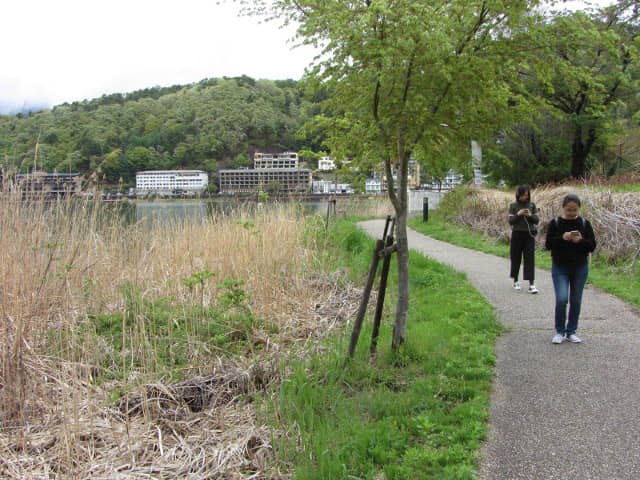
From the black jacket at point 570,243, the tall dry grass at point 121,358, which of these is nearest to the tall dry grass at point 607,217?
the black jacket at point 570,243

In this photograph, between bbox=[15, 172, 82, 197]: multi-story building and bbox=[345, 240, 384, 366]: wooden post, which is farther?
bbox=[15, 172, 82, 197]: multi-story building

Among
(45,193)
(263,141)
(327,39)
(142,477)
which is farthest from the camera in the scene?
(263,141)

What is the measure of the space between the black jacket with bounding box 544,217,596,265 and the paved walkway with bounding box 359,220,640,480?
2.99 feet

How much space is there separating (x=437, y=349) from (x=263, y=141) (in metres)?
17.5

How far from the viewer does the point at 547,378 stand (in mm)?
4145

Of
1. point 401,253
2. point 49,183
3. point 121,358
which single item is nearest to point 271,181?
point 49,183

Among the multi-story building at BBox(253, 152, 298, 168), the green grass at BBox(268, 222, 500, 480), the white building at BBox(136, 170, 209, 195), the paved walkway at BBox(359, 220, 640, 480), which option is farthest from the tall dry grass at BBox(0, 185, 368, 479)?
the white building at BBox(136, 170, 209, 195)

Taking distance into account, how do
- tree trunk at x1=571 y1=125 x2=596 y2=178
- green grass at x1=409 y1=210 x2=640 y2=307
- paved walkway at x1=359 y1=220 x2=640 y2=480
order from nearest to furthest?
paved walkway at x1=359 y1=220 x2=640 y2=480 → green grass at x1=409 y1=210 x2=640 y2=307 → tree trunk at x1=571 y1=125 x2=596 y2=178

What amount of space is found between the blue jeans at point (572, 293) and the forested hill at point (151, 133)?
11.1 feet

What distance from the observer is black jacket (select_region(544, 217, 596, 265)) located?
5051 millimetres

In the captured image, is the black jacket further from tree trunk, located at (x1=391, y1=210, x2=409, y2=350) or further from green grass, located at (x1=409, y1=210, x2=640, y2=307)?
green grass, located at (x1=409, y1=210, x2=640, y2=307)

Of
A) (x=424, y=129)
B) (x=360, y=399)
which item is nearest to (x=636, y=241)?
(x=424, y=129)

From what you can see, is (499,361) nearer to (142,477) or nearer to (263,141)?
(142,477)

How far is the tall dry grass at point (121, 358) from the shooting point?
10.9 feet
